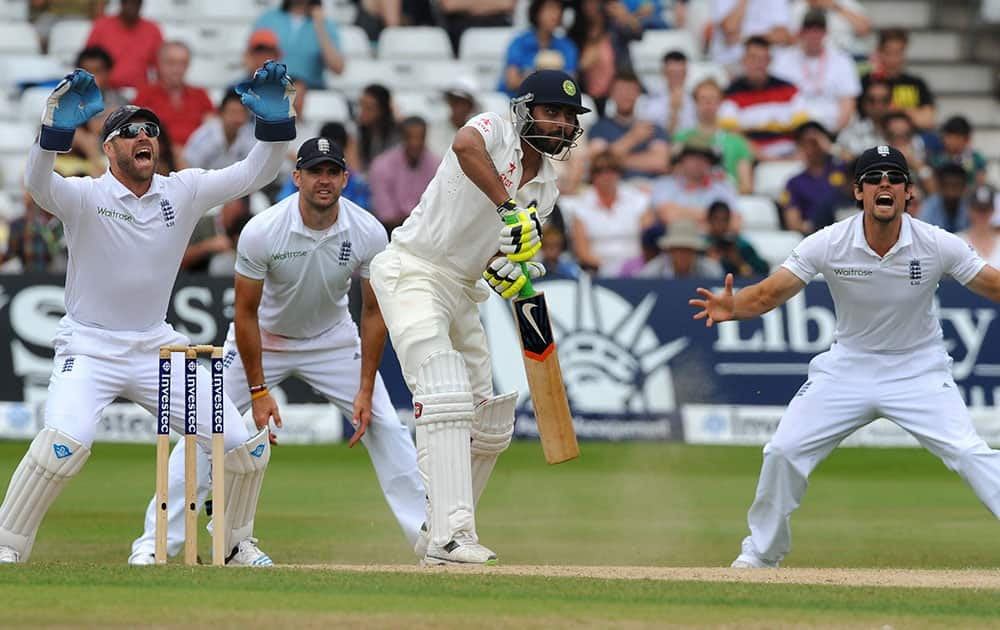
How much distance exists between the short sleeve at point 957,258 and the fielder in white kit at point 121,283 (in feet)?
9.33

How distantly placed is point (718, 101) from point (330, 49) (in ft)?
11.4

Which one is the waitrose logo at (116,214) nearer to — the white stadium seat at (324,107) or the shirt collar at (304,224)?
the shirt collar at (304,224)

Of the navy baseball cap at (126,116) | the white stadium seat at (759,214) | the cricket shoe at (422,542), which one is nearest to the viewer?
the navy baseball cap at (126,116)

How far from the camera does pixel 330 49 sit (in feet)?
52.1

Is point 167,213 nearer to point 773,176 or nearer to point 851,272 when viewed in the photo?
point 851,272

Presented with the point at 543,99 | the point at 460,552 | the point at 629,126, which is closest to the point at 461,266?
the point at 543,99

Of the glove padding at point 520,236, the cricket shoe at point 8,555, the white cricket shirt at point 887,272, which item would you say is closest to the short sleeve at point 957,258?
the white cricket shirt at point 887,272

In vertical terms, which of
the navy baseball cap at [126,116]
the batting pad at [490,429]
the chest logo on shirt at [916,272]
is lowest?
the batting pad at [490,429]

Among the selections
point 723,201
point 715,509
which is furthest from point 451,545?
point 723,201

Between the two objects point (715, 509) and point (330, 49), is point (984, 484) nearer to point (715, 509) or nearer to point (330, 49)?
point (715, 509)

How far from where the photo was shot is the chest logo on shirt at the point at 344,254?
8.02m

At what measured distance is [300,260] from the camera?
26.1ft

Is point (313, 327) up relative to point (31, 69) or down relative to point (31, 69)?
down

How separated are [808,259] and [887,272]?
344 millimetres
